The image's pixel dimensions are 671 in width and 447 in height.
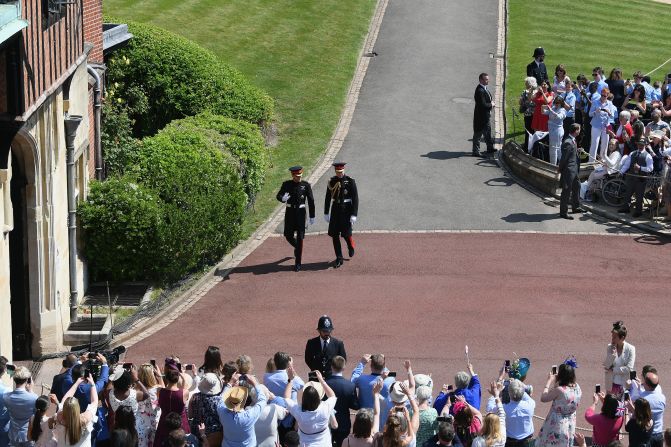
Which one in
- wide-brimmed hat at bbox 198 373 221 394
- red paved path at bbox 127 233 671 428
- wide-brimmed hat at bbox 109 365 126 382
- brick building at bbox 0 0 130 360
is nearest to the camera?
wide-brimmed hat at bbox 198 373 221 394

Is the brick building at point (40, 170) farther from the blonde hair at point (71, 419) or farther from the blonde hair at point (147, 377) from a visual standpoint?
the blonde hair at point (71, 419)

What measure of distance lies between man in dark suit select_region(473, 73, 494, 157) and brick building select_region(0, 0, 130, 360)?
31.9 feet

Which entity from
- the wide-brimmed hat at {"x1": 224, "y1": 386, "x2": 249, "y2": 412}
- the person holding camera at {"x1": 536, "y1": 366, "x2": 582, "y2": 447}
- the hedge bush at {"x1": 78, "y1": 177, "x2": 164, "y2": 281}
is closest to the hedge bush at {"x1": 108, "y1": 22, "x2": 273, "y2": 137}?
the hedge bush at {"x1": 78, "y1": 177, "x2": 164, "y2": 281}

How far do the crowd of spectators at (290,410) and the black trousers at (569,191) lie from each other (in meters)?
9.84

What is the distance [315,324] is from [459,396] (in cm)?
607

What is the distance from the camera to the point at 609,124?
2508 cm

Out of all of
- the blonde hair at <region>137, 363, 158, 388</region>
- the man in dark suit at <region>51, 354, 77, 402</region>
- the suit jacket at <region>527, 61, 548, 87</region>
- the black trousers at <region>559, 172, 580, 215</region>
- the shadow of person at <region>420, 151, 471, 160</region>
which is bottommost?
the shadow of person at <region>420, 151, 471, 160</region>

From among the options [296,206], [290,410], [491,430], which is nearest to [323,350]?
[290,410]

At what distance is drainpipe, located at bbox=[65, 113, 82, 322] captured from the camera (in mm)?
18969

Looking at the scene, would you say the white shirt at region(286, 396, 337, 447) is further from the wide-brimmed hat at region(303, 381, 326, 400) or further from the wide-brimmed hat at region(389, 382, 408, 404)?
the wide-brimmed hat at region(389, 382, 408, 404)

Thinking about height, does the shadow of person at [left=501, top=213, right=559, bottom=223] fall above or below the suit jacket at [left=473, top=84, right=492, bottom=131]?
below

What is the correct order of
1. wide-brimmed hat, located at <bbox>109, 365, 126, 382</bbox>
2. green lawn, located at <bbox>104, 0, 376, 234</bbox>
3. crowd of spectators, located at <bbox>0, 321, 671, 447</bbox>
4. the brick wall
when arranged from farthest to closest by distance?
green lawn, located at <bbox>104, 0, 376, 234</bbox>
the brick wall
wide-brimmed hat, located at <bbox>109, 365, 126, 382</bbox>
crowd of spectators, located at <bbox>0, 321, 671, 447</bbox>

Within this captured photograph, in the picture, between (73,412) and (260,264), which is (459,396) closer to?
(73,412)

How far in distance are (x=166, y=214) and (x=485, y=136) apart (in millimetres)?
9675
